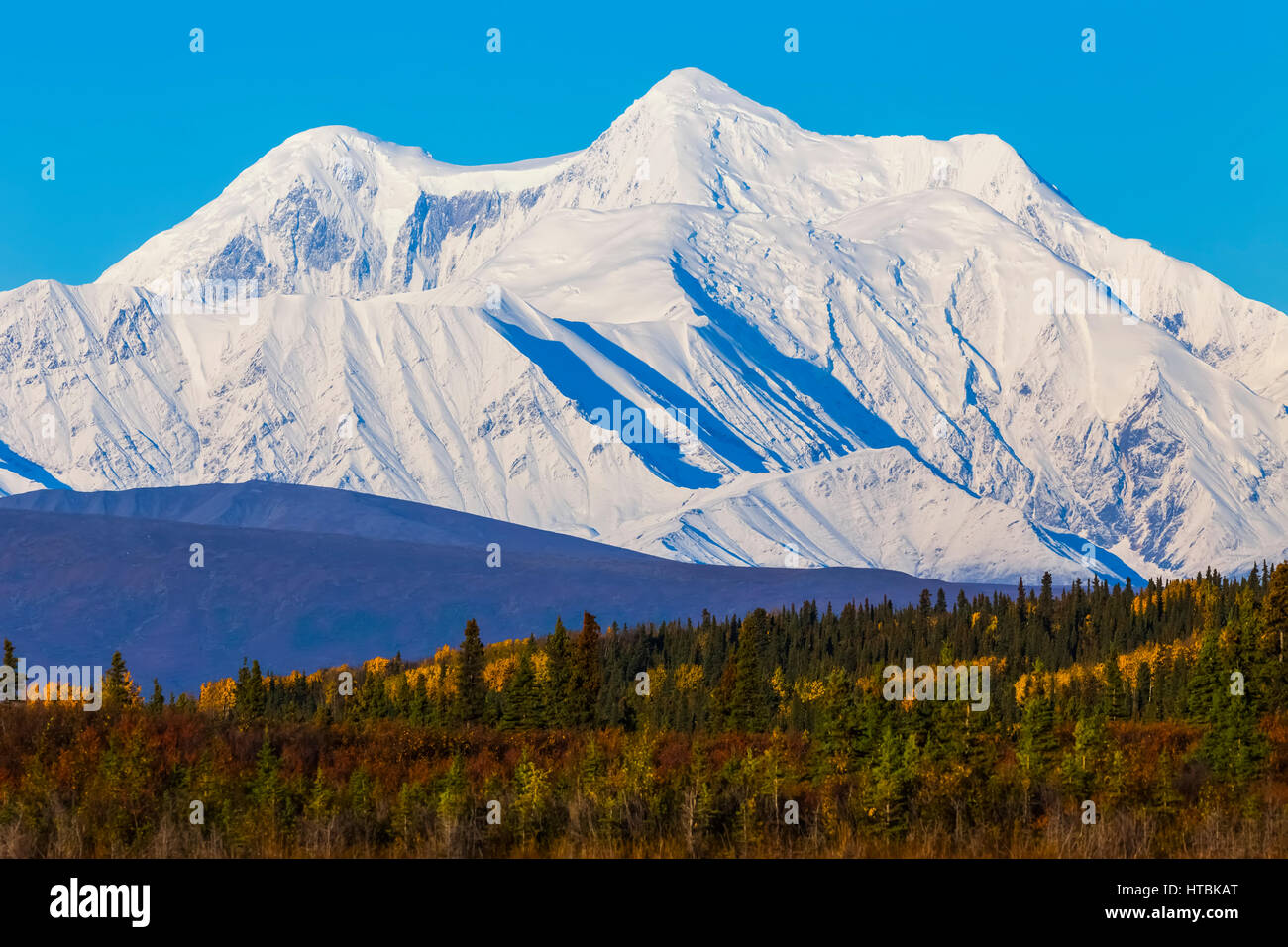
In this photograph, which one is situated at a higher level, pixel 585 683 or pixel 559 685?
pixel 585 683

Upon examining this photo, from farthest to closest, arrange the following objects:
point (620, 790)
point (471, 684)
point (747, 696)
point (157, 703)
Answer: point (471, 684)
point (747, 696)
point (157, 703)
point (620, 790)

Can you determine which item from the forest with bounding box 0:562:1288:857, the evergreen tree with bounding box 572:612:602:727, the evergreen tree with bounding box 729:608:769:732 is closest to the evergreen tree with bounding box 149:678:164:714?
the forest with bounding box 0:562:1288:857

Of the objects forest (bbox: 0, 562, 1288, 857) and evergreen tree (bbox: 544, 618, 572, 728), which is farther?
evergreen tree (bbox: 544, 618, 572, 728)

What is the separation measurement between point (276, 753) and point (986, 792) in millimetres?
18745

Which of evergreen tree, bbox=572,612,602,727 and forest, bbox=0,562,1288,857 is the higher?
evergreen tree, bbox=572,612,602,727

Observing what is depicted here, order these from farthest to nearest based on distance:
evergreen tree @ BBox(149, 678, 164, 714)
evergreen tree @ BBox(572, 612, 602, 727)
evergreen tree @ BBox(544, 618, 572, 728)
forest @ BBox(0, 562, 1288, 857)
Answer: evergreen tree @ BBox(572, 612, 602, 727), evergreen tree @ BBox(544, 618, 572, 728), evergreen tree @ BBox(149, 678, 164, 714), forest @ BBox(0, 562, 1288, 857)

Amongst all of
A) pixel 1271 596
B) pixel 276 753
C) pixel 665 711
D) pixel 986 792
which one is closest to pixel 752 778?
pixel 986 792

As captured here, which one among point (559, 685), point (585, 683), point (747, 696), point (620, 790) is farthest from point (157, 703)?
point (585, 683)

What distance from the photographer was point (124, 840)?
28.6 metres

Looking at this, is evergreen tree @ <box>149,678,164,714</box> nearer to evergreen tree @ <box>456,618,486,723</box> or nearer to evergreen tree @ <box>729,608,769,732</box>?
evergreen tree @ <box>456,618,486,723</box>

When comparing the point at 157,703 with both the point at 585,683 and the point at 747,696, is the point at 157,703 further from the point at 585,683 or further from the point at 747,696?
the point at 585,683

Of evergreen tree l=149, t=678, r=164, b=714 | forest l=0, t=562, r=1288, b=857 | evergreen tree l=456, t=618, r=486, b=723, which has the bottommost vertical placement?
forest l=0, t=562, r=1288, b=857
